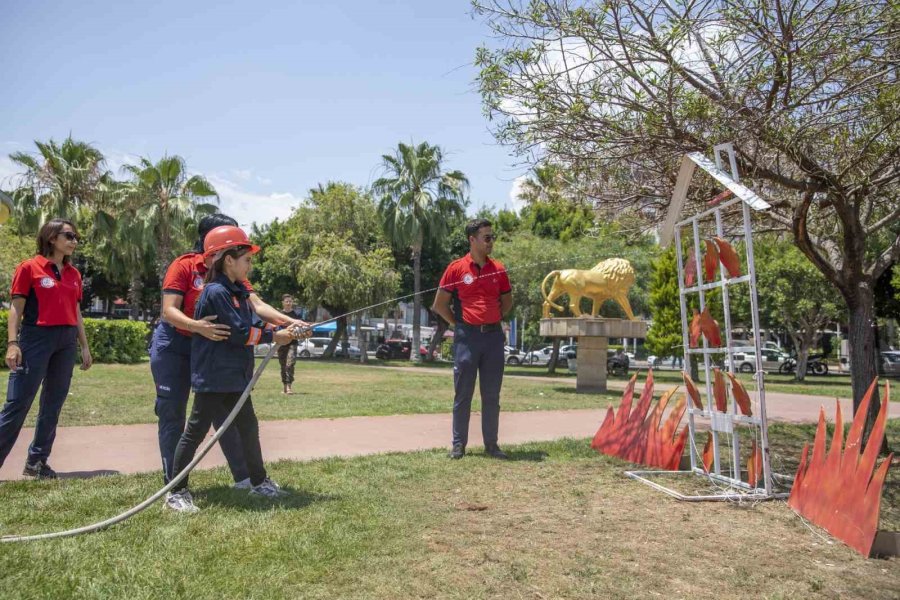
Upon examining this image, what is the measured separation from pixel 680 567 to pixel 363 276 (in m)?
30.2

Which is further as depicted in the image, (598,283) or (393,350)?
(393,350)

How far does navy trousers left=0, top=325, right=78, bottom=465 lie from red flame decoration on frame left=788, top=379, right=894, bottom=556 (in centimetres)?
499

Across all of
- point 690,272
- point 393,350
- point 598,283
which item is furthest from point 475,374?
point 393,350

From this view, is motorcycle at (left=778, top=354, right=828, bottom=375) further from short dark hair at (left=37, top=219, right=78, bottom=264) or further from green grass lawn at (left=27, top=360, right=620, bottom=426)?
short dark hair at (left=37, top=219, right=78, bottom=264)

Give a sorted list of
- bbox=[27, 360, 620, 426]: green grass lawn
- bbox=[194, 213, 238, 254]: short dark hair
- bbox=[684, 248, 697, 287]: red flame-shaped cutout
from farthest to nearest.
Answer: bbox=[27, 360, 620, 426]: green grass lawn → bbox=[684, 248, 697, 287]: red flame-shaped cutout → bbox=[194, 213, 238, 254]: short dark hair

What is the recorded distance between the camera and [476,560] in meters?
3.31

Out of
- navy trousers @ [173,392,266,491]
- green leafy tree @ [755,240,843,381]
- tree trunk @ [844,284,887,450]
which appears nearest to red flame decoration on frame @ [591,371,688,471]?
tree trunk @ [844,284,887,450]

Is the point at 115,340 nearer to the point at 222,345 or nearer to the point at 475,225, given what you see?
the point at 475,225

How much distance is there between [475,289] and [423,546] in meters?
3.00

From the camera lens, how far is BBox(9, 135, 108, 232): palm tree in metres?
26.5

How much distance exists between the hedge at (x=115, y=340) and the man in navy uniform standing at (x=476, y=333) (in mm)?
18280

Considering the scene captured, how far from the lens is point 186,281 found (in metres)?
4.39

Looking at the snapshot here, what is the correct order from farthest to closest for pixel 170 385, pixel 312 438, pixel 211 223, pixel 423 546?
pixel 312 438, pixel 211 223, pixel 170 385, pixel 423 546

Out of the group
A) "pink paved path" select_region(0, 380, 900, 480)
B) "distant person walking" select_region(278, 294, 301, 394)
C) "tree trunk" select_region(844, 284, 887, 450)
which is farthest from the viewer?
"distant person walking" select_region(278, 294, 301, 394)
